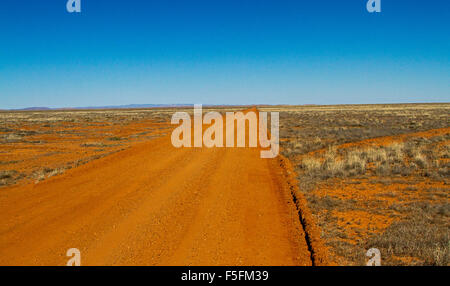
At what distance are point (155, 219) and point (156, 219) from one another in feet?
0.08

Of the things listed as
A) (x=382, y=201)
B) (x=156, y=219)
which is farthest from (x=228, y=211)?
(x=382, y=201)

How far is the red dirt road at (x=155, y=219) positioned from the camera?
16.2 ft

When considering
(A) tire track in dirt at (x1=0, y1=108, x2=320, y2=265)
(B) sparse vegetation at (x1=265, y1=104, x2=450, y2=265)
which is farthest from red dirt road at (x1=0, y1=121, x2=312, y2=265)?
(B) sparse vegetation at (x1=265, y1=104, x2=450, y2=265)

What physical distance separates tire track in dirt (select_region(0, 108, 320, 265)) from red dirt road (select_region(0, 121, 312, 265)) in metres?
0.02

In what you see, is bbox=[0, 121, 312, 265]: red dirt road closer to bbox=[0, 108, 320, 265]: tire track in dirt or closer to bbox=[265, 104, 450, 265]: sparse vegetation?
bbox=[0, 108, 320, 265]: tire track in dirt

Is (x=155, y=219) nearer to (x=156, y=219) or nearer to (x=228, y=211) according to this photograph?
(x=156, y=219)

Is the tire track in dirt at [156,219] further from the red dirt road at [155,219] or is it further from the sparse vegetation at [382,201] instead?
the sparse vegetation at [382,201]

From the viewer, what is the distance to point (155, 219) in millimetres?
6383

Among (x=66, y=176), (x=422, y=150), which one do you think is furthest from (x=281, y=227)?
(x=422, y=150)

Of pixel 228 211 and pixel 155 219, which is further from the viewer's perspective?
pixel 228 211

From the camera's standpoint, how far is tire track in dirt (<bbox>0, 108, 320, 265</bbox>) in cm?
495

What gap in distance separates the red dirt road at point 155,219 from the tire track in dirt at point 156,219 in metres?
0.02

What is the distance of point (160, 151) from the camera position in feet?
49.8
